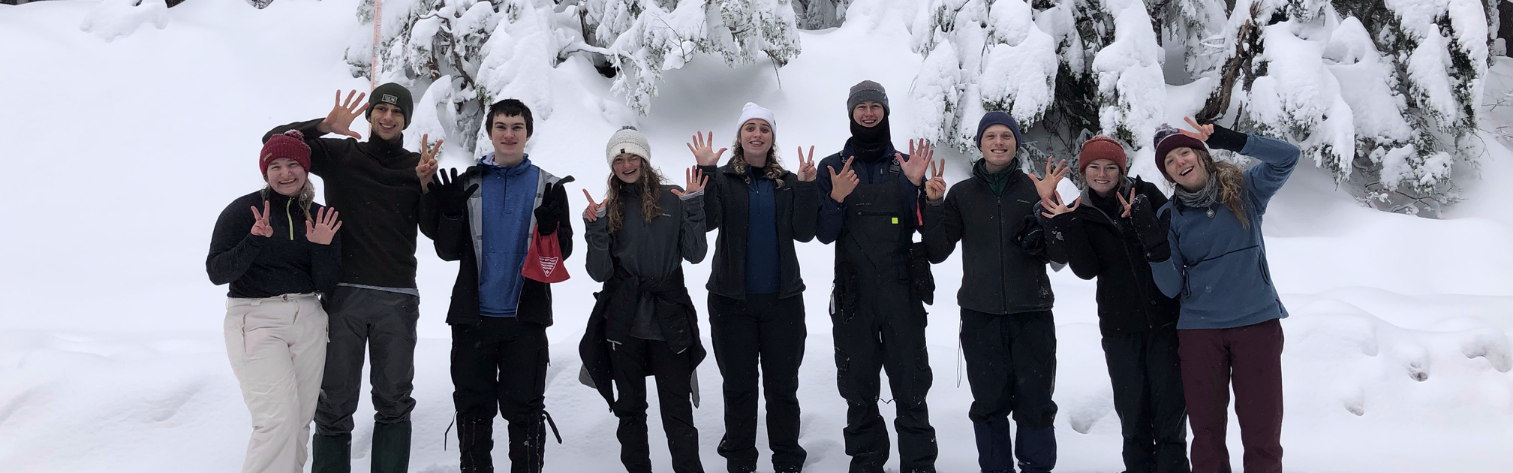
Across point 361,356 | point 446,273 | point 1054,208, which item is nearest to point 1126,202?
point 1054,208

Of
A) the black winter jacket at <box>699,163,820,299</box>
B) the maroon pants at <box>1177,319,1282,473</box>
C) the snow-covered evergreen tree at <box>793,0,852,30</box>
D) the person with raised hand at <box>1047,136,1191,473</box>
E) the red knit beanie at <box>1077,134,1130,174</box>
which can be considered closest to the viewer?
the maroon pants at <box>1177,319,1282,473</box>

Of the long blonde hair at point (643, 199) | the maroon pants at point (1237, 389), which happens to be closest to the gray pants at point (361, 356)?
the long blonde hair at point (643, 199)

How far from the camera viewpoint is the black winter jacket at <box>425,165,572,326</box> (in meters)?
3.51

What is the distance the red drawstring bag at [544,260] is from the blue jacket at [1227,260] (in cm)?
252

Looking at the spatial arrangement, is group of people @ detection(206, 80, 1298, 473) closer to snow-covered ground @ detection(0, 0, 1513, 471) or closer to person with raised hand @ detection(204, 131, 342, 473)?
person with raised hand @ detection(204, 131, 342, 473)

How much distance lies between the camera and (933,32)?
9.06 m

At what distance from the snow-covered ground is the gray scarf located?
1486 mm

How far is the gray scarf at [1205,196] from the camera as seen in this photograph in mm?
3311

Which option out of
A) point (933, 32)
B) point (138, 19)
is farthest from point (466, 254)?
point (138, 19)

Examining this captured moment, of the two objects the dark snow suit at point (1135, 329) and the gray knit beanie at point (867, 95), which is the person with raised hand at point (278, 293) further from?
the dark snow suit at point (1135, 329)

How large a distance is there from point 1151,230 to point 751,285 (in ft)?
5.71

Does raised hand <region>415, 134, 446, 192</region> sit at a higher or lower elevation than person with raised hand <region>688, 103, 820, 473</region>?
higher

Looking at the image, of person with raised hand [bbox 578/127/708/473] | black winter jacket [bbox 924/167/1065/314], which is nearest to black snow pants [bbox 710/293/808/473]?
person with raised hand [bbox 578/127/708/473]

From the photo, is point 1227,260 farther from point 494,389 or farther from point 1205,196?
point 494,389
